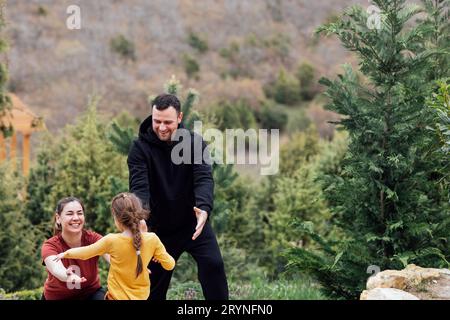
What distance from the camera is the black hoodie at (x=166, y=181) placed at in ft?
17.5

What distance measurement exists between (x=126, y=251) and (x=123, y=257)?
4 centimetres

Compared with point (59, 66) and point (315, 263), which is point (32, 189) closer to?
point (315, 263)

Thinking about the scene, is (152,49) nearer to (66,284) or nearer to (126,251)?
(66,284)

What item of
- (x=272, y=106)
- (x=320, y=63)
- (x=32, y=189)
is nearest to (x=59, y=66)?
(x=272, y=106)

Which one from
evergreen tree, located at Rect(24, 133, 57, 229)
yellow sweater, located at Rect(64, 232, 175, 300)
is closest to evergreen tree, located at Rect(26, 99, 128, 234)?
evergreen tree, located at Rect(24, 133, 57, 229)

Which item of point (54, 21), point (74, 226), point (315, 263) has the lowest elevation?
point (315, 263)

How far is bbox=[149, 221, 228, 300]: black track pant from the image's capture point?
17.4ft

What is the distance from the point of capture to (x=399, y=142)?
6641 mm

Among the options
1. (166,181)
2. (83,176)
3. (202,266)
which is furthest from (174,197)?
(83,176)

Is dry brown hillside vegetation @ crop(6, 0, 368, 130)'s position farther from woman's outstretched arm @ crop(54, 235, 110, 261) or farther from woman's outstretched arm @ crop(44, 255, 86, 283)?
woman's outstretched arm @ crop(54, 235, 110, 261)

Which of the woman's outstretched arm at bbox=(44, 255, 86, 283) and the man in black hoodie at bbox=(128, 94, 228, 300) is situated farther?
the man in black hoodie at bbox=(128, 94, 228, 300)

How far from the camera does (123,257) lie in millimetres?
4582

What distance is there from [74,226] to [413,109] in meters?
3.08

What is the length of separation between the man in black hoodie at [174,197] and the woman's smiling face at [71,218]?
1.49ft
